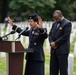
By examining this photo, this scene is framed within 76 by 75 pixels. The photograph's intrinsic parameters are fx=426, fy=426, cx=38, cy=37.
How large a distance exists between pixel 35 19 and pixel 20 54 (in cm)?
87

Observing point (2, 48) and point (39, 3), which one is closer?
point (2, 48)

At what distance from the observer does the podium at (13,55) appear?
8500 mm

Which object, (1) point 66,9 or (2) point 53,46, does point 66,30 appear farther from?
(1) point 66,9

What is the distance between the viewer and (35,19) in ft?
29.6

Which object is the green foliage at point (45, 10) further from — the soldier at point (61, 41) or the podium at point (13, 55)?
the podium at point (13, 55)

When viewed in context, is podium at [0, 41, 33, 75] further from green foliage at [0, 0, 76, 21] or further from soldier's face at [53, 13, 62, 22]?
green foliage at [0, 0, 76, 21]

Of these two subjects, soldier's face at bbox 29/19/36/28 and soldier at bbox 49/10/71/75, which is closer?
soldier's face at bbox 29/19/36/28

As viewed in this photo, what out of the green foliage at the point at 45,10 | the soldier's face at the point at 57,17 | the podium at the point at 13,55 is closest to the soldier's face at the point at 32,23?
the podium at the point at 13,55

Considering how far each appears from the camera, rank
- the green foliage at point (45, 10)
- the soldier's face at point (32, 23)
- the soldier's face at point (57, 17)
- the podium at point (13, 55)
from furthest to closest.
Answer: the green foliage at point (45, 10) < the soldier's face at point (57, 17) < the soldier's face at point (32, 23) < the podium at point (13, 55)

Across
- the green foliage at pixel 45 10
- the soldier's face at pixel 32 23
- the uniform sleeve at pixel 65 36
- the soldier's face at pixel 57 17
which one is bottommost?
the uniform sleeve at pixel 65 36

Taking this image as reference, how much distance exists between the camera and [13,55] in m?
8.60

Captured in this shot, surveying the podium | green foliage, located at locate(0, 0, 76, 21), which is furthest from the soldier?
green foliage, located at locate(0, 0, 76, 21)

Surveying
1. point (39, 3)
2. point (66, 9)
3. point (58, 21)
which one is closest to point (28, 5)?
point (39, 3)

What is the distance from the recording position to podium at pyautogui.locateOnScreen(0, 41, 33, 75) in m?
8.50
